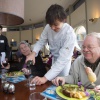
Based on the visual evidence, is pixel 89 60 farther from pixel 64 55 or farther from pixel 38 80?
pixel 38 80

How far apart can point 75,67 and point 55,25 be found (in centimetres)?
45

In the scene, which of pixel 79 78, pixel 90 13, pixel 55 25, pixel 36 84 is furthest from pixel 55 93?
pixel 90 13

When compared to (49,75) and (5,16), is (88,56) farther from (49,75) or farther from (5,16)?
(5,16)

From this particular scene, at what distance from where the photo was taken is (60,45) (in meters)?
1.65

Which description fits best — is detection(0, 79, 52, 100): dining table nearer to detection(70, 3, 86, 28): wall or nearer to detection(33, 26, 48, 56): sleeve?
detection(33, 26, 48, 56): sleeve

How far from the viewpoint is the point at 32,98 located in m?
0.90

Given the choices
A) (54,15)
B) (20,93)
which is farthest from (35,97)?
(54,15)

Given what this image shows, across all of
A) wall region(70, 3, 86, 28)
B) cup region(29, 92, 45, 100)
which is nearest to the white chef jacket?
cup region(29, 92, 45, 100)

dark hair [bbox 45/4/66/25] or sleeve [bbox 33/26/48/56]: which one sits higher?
dark hair [bbox 45/4/66/25]

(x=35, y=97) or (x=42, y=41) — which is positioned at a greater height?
(x=42, y=41)

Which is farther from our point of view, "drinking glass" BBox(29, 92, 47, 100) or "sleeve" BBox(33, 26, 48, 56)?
"sleeve" BBox(33, 26, 48, 56)

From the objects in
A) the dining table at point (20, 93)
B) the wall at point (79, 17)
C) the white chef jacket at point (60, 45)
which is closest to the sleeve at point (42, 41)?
the white chef jacket at point (60, 45)

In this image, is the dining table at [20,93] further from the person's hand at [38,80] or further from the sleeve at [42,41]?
the sleeve at [42,41]

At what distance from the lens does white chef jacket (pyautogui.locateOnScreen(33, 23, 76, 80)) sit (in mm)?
1465
